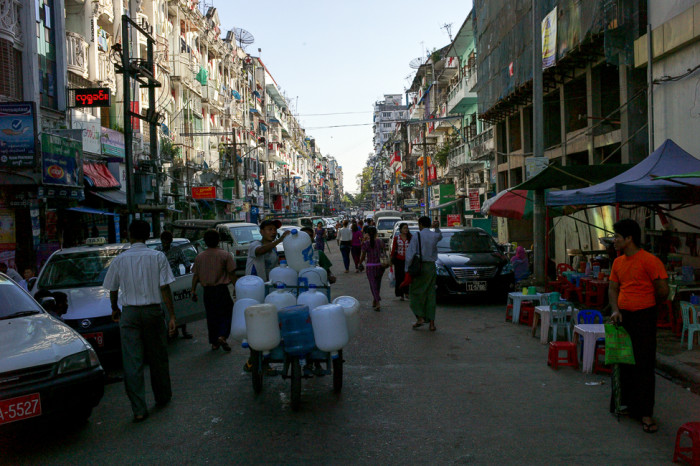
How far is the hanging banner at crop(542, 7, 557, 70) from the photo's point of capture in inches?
Answer: 773

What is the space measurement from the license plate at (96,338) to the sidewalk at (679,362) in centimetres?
690

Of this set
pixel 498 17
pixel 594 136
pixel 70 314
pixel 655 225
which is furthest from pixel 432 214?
pixel 70 314

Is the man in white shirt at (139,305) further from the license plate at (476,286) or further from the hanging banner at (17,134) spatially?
the hanging banner at (17,134)

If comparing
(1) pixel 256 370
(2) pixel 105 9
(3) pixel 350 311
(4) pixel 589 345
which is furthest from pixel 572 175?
(2) pixel 105 9

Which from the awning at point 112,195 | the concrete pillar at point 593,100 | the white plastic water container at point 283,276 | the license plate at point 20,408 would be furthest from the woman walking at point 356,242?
the license plate at point 20,408

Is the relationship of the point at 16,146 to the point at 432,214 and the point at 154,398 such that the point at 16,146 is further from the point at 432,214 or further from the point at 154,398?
the point at 432,214

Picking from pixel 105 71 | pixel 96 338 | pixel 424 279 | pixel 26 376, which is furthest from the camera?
pixel 105 71

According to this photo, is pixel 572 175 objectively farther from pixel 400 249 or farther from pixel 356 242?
pixel 356 242

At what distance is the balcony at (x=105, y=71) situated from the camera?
24.3 meters

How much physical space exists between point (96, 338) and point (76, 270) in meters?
1.85

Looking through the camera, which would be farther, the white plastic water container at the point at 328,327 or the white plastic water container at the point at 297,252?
the white plastic water container at the point at 297,252

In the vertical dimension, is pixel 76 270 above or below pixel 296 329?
above

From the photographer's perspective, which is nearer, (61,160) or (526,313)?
(526,313)

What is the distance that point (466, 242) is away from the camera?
48.0 feet
